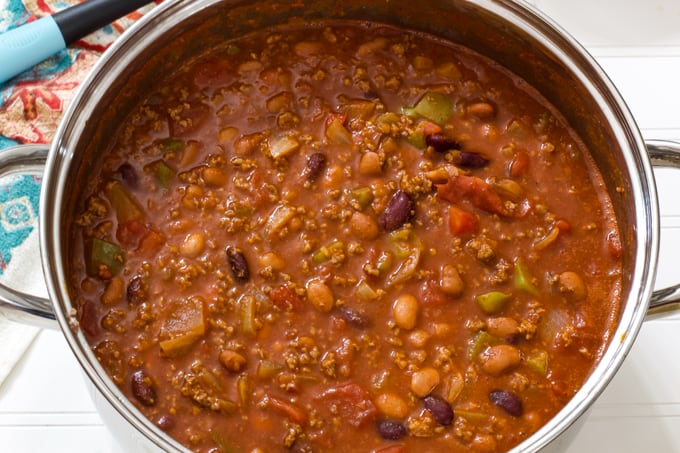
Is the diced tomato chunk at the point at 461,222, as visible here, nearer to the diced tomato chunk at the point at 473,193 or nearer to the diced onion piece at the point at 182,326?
the diced tomato chunk at the point at 473,193

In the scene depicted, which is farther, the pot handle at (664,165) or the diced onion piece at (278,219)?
the diced onion piece at (278,219)

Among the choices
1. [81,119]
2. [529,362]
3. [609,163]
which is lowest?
[529,362]

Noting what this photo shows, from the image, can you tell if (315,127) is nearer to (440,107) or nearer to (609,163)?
(440,107)

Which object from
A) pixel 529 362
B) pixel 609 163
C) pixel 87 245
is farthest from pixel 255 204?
pixel 609 163

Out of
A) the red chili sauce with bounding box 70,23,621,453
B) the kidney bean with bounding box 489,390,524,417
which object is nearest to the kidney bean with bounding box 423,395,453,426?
the red chili sauce with bounding box 70,23,621,453

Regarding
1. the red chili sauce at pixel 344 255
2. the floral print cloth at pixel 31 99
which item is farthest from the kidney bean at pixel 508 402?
the floral print cloth at pixel 31 99
